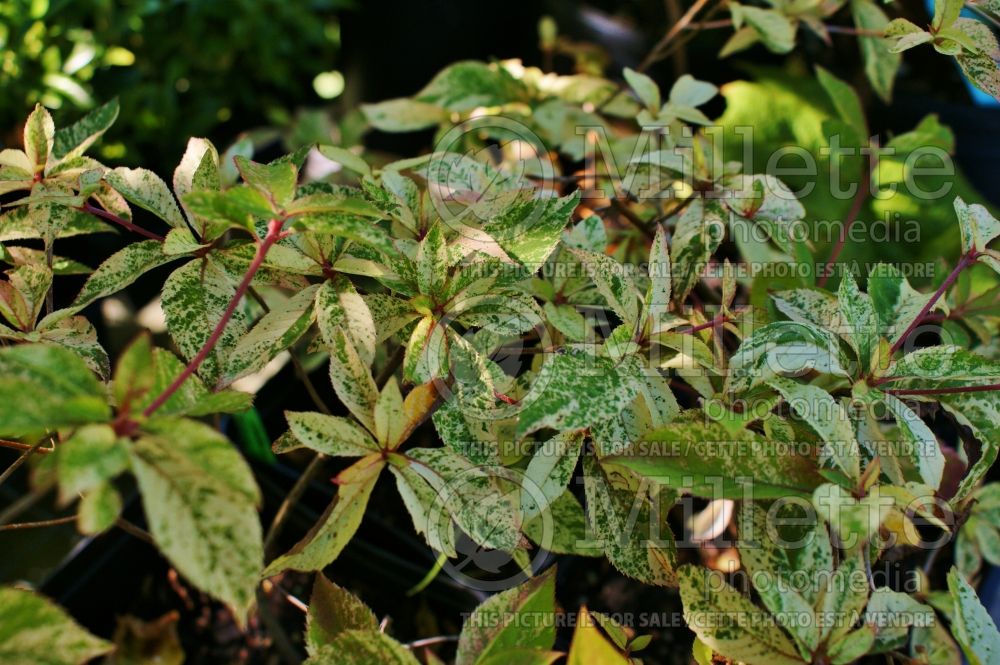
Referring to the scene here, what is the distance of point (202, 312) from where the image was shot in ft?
1.80

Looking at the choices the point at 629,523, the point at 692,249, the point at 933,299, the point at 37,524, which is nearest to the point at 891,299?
the point at 933,299

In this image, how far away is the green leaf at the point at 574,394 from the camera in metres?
0.45

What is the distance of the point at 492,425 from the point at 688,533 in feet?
1.21

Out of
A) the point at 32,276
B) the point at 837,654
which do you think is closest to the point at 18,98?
the point at 32,276

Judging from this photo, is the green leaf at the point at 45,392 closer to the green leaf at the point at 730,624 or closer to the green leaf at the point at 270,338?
the green leaf at the point at 270,338

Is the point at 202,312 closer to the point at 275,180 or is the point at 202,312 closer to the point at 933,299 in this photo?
the point at 275,180

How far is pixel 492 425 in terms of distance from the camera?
22.3 inches

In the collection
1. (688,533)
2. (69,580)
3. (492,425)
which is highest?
(492,425)

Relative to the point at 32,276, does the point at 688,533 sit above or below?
below

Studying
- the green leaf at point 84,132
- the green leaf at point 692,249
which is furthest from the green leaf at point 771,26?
the green leaf at point 84,132

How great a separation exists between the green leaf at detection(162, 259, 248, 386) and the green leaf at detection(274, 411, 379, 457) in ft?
0.24

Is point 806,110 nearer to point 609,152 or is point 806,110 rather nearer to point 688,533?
point 609,152

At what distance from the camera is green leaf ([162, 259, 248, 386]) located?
533mm

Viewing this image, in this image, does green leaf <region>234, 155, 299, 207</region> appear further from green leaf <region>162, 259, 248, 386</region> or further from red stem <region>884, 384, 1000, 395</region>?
red stem <region>884, 384, 1000, 395</region>
